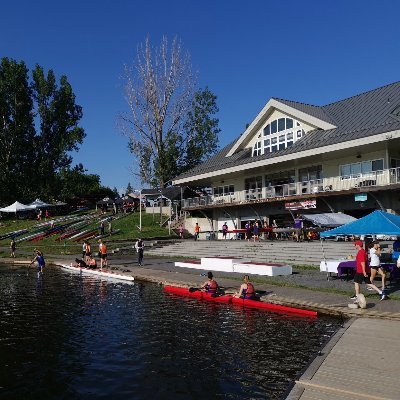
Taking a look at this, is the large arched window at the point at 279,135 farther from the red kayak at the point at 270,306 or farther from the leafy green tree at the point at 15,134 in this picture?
the leafy green tree at the point at 15,134

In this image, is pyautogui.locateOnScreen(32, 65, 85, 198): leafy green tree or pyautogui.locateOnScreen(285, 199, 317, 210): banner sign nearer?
pyautogui.locateOnScreen(285, 199, 317, 210): banner sign

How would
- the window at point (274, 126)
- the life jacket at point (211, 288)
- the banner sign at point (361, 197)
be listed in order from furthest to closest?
1. the window at point (274, 126)
2. the banner sign at point (361, 197)
3. the life jacket at point (211, 288)

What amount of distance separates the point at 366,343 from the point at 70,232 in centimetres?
4329

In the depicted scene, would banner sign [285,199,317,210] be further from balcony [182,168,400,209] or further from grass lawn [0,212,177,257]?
grass lawn [0,212,177,257]

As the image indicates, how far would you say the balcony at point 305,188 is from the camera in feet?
98.6

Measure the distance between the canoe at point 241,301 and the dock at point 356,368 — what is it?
9.41 ft

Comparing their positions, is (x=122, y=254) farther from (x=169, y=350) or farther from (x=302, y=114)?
(x=169, y=350)

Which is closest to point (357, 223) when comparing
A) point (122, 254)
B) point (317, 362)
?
point (317, 362)

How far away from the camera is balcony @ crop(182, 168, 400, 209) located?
98.6 ft

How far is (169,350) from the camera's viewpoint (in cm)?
1109

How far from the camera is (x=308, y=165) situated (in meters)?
37.2

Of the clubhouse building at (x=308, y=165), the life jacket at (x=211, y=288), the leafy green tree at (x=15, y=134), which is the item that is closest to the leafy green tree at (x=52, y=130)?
the leafy green tree at (x=15, y=134)

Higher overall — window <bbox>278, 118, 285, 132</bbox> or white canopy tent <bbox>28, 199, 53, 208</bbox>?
window <bbox>278, 118, 285, 132</bbox>

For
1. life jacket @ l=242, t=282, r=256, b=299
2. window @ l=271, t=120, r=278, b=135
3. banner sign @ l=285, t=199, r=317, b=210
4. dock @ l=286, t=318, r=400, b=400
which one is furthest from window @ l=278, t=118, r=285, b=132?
dock @ l=286, t=318, r=400, b=400
